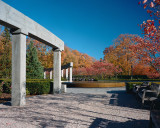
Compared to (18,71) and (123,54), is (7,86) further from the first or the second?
(123,54)

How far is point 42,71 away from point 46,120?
70.3 feet

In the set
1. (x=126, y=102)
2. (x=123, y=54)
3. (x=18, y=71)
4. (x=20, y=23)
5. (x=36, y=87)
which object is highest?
(x=123, y=54)

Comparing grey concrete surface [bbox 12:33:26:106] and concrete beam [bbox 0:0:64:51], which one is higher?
concrete beam [bbox 0:0:64:51]

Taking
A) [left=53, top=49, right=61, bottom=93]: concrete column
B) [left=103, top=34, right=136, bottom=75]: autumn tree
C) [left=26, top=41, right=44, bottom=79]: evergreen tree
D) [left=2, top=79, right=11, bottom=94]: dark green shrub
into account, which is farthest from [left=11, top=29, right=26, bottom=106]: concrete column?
[left=103, top=34, right=136, bottom=75]: autumn tree

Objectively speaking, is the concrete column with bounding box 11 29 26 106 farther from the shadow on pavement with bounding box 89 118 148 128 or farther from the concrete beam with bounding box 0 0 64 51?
the shadow on pavement with bounding box 89 118 148 128

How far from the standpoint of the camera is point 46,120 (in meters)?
4.60

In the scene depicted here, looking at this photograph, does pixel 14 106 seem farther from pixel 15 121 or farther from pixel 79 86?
pixel 79 86

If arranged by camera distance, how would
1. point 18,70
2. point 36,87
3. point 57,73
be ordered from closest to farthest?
1. point 18,70
2. point 36,87
3. point 57,73

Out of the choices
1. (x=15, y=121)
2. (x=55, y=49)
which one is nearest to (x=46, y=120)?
(x=15, y=121)

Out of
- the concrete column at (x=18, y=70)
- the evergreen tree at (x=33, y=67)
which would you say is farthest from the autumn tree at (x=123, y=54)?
the concrete column at (x=18, y=70)

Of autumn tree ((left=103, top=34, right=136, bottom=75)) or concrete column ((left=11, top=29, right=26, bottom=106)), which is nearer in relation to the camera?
concrete column ((left=11, top=29, right=26, bottom=106))

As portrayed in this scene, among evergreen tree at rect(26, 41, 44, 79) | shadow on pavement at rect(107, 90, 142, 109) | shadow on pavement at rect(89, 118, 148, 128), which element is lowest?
shadow on pavement at rect(107, 90, 142, 109)

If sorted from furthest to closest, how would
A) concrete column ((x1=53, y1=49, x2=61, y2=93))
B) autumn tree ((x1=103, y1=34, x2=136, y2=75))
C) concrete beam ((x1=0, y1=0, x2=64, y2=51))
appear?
autumn tree ((x1=103, y1=34, x2=136, y2=75)) < concrete column ((x1=53, y1=49, x2=61, y2=93)) < concrete beam ((x1=0, y1=0, x2=64, y2=51))

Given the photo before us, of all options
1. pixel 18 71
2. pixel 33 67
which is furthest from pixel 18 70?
pixel 33 67
